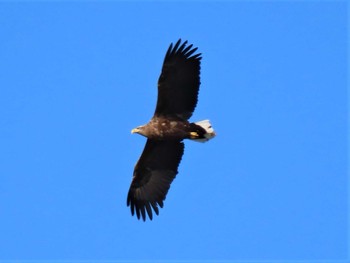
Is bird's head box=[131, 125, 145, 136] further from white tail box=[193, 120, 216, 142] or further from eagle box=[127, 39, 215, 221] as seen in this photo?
white tail box=[193, 120, 216, 142]

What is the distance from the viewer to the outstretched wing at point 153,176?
18234 millimetres

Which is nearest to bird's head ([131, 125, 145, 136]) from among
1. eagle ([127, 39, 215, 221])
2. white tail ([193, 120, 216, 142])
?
eagle ([127, 39, 215, 221])

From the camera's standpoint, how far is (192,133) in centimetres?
1722

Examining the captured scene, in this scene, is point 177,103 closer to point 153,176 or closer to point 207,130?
point 207,130

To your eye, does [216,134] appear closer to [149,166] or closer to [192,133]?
[192,133]

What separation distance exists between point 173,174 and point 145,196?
0.72 metres

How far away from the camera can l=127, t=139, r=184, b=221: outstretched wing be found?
18.2m

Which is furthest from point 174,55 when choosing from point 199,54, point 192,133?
point 192,133

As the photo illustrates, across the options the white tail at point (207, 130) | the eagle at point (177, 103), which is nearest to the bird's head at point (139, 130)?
the eagle at point (177, 103)

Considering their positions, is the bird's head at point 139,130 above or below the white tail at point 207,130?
above

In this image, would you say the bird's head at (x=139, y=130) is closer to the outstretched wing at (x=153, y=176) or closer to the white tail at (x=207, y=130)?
the outstretched wing at (x=153, y=176)

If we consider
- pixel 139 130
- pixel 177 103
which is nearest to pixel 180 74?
pixel 177 103

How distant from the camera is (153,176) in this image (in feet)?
60.5

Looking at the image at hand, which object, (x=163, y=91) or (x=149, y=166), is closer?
(x=163, y=91)
